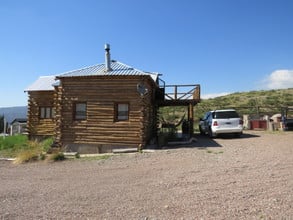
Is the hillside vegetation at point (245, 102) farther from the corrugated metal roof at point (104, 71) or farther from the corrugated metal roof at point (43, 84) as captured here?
the corrugated metal roof at point (104, 71)

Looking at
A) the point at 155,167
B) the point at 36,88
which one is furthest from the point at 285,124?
the point at 36,88

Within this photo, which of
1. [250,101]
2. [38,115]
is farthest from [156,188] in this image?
[250,101]

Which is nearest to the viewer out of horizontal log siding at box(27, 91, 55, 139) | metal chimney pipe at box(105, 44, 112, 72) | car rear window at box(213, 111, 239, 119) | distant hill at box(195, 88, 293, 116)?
metal chimney pipe at box(105, 44, 112, 72)

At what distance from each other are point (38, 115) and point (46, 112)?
0.60 metres

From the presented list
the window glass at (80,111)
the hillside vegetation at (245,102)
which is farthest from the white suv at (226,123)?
the hillside vegetation at (245,102)

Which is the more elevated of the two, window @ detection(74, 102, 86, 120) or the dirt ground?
window @ detection(74, 102, 86, 120)

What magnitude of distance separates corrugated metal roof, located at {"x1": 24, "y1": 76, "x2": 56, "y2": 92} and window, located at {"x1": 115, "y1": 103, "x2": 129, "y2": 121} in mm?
8492

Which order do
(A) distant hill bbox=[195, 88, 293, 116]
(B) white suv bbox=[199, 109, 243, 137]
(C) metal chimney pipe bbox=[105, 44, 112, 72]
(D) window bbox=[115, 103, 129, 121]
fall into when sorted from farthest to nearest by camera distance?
1. (A) distant hill bbox=[195, 88, 293, 116]
2. (B) white suv bbox=[199, 109, 243, 137]
3. (C) metal chimney pipe bbox=[105, 44, 112, 72]
4. (D) window bbox=[115, 103, 129, 121]

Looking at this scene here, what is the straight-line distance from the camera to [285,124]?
2514 centimetres

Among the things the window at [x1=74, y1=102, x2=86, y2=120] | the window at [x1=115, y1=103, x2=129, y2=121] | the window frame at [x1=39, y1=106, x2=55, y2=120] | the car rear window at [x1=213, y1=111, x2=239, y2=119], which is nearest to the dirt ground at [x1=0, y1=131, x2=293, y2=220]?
the window at [x1=115, y1=103, x2=129, y2=121]

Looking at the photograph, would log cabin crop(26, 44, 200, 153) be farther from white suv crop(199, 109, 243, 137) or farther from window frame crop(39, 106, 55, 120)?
window frame crop(39, 106, 55, 120)

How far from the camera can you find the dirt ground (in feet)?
20.4

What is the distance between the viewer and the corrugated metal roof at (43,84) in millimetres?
23891

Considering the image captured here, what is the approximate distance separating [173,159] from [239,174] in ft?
13.1
